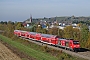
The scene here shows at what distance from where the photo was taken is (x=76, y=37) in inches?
2603

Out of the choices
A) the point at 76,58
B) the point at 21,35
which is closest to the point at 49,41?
the point at 76,58

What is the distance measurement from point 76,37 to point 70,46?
22685 mm

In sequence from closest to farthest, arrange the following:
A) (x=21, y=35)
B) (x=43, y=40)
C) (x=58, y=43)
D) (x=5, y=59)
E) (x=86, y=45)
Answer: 1. (x=5, y=59)
2. (x=58, y=43)
3. (x=86, y=45)
4. (x=43, y=40)
5. (x=21, y=35)

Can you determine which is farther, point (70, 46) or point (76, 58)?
point (70, 46)

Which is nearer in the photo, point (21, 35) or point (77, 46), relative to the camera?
point (77, 46)

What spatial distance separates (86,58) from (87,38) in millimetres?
27203

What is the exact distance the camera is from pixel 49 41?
59094 millimetres

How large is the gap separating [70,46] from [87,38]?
58.5 feet

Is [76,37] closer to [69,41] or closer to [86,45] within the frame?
[86,45]

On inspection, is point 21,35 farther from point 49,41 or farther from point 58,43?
point 58,43

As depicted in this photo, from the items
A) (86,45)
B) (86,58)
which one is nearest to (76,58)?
(86,58)

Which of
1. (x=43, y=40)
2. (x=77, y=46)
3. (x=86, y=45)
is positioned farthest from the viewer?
(x=43, y=40)

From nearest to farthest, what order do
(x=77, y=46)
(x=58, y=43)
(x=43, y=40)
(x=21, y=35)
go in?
(x=77, y=46) → (x=58, y=43) → (x=43, y=40) → (x=21, y=35)

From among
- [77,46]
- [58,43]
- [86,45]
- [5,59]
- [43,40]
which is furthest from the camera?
[43,40]
